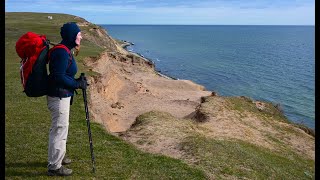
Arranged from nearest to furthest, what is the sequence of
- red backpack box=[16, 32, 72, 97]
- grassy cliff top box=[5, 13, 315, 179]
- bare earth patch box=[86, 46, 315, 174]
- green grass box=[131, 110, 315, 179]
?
red backpack box=[16, 32, 72, 97] < grassy cliff top box=[5, 13, 315, 179] < green grass box=[131, 110, 315, 179] < bare earth patch box=[86, 46, 315, 174]

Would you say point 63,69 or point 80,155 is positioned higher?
point 63,69

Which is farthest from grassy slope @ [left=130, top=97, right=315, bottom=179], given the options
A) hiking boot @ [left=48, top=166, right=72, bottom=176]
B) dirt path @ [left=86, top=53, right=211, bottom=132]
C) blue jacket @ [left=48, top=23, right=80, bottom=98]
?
dirt path @ [left=86, top=53, right=211, bottom=132]

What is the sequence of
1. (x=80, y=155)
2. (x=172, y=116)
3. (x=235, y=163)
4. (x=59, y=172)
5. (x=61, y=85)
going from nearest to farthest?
(x=61, y=85), (x=59, y=172), (x=80, y=155), (x=235, y=163), (x=172, y=116)

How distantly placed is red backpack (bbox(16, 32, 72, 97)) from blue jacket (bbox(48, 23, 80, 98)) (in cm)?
22

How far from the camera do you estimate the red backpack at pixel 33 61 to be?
386 inches

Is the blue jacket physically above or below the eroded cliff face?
above

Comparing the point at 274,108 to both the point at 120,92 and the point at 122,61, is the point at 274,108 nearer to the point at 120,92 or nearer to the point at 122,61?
the point at 120,92

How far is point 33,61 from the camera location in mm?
9805

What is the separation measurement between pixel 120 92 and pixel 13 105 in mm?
26399

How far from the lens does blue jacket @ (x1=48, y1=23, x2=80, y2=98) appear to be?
9844mm

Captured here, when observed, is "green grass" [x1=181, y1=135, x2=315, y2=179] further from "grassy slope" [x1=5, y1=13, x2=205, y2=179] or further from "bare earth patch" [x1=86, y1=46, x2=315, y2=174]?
"grassy slope" [x1=5, y1=13, x2=205, y2=179]

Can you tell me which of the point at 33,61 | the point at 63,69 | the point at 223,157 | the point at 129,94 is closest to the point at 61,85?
the point at 63,69

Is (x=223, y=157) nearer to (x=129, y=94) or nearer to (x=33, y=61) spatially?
(x=33, y=61)

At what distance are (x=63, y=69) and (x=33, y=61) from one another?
0.84 m
